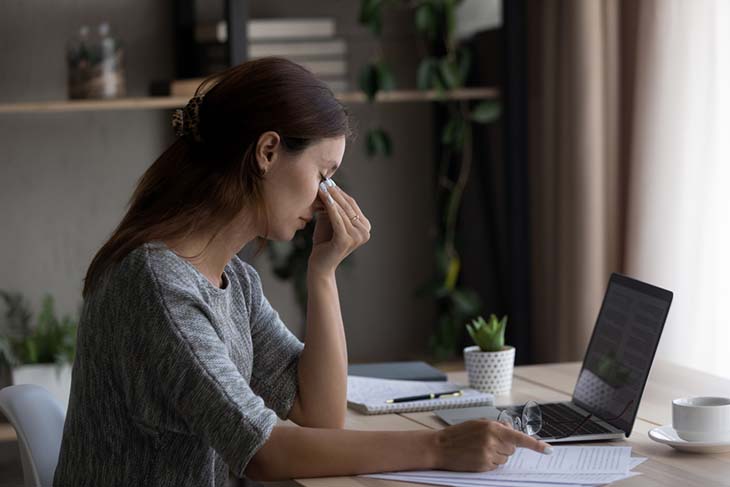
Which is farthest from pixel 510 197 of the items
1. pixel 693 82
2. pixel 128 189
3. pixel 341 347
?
pixel 341 347

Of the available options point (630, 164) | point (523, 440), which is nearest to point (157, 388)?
point (523, 440)

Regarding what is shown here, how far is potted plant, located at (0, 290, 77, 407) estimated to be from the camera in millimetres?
3021

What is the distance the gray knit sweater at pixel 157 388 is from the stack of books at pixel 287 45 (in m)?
1.77

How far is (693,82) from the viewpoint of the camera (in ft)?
9.23

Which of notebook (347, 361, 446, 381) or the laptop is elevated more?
the laptop

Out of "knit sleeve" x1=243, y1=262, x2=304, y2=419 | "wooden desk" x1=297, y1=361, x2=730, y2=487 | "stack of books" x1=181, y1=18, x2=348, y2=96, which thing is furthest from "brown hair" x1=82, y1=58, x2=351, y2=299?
"stack of books" x1=181, y1=18, x2=348, y2=96

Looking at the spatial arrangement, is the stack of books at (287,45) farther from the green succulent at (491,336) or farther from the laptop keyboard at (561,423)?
the laptop keyboard at (561,423)

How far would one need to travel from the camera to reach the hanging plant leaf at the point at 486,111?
3432mm

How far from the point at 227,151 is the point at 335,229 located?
26 cm

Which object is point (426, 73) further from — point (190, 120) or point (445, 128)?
point (190, 120)

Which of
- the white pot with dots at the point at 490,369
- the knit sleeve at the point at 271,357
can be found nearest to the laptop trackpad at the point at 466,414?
the white pot with dots at the point at 490,369

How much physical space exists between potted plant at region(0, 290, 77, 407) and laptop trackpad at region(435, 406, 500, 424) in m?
1.43

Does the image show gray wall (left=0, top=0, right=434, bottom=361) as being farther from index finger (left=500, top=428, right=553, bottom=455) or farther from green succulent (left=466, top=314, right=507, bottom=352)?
index finger (left=500, top=428, right=553, bottom=455)

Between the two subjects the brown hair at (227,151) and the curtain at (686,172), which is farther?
the curtain at (686,172)
